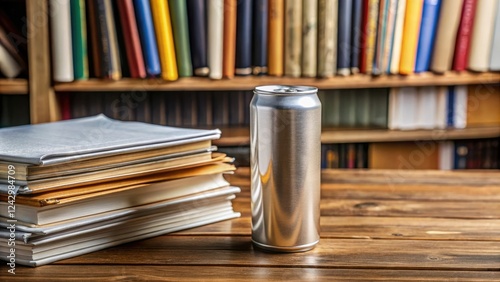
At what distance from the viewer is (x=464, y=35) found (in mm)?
2209

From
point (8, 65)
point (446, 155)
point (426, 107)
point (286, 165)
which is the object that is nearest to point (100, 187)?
point (286, 165)

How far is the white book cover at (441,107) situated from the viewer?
2.33 metres

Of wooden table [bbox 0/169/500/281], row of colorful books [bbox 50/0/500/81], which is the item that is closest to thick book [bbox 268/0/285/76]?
row of colorful books [bbox 50/0/500/81]

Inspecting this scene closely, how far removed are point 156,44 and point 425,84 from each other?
34.2 inches

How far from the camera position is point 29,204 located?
764 mm

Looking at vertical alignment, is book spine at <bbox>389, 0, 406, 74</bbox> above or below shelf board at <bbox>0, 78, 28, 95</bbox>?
above

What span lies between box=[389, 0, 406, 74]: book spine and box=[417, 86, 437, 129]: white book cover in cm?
17

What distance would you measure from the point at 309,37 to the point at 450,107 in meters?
0.60

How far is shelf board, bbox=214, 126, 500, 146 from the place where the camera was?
88.3 inches

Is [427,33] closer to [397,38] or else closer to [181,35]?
[397,38]

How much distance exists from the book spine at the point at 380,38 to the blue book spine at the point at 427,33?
0.43ft

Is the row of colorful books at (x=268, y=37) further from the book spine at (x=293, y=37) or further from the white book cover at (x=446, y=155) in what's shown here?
the white book cover at (x=446, y=155)

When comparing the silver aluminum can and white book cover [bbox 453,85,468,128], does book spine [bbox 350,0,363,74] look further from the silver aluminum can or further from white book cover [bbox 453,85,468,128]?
the silver aluminum can

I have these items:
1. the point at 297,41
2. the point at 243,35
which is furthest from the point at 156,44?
the point at 297,41
